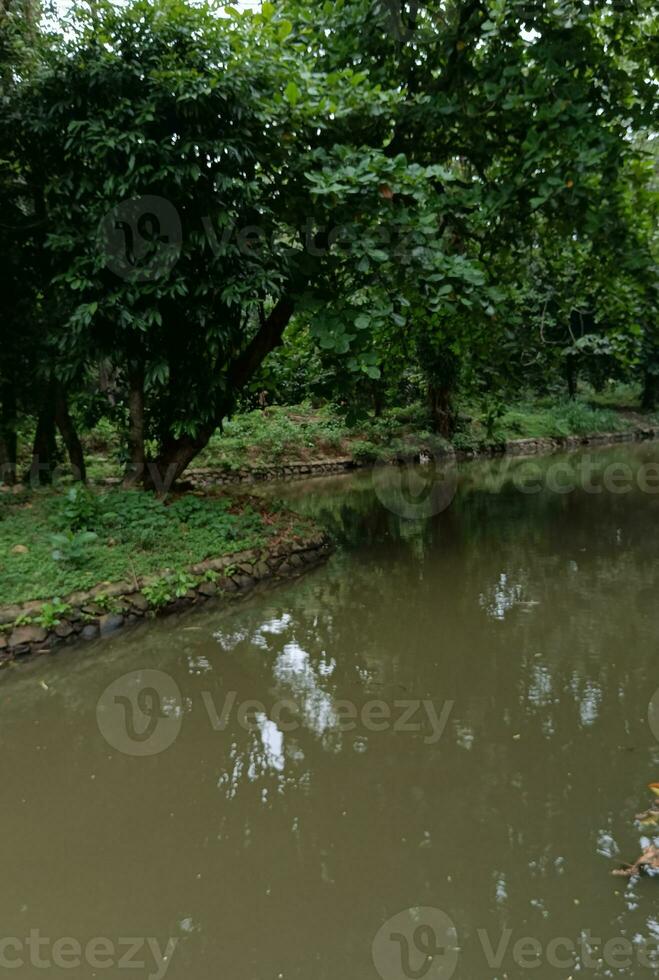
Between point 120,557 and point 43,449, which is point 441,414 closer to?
point 43,449

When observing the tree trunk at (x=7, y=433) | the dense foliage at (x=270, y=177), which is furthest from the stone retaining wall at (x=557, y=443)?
the tree trunk at (x=7, y=433)

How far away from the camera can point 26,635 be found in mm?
4867

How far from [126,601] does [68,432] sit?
3.37 meters

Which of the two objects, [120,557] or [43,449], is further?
[43,449]

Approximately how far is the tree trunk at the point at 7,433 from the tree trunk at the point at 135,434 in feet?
4.33

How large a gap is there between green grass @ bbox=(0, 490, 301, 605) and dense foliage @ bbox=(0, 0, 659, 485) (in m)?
0.93

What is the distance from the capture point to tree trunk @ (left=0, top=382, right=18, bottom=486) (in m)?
7.51

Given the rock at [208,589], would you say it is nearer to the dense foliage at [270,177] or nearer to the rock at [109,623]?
the rock at [109,623]

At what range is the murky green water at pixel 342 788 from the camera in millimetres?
2266

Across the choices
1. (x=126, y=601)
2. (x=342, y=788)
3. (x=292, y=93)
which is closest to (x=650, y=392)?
(x=292, y=93)

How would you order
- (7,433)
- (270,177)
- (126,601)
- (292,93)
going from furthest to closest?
(7,433)
(270,177)
(292,93)
(126,601)

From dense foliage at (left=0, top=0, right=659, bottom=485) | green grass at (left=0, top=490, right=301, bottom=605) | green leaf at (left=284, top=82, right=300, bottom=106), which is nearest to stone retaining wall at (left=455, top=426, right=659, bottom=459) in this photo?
dense foliage at (left=0, top=0, right=659, bottom=485)

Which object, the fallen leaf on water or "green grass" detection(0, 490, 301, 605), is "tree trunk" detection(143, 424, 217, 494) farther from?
the fallen leaf on water

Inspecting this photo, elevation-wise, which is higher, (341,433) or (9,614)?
(341,433)
